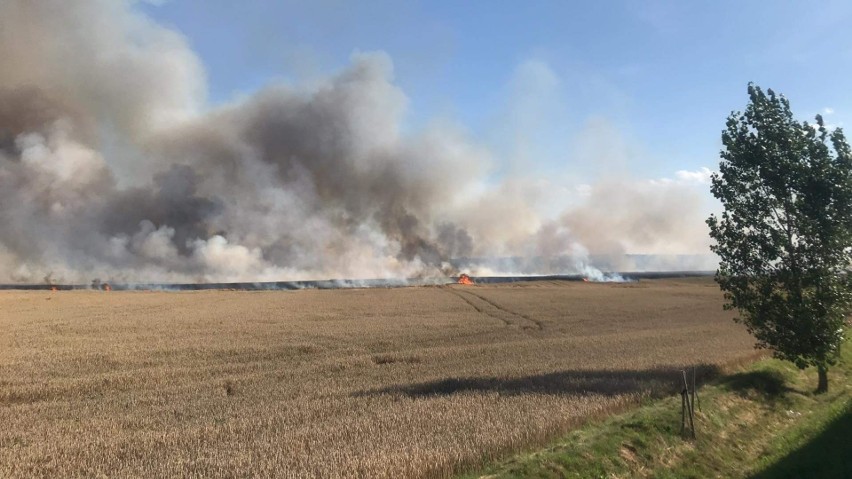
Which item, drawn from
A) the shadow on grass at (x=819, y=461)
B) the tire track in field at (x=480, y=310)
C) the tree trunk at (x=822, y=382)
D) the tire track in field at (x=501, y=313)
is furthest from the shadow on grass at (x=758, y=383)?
the tire track in field at (x=480, y=310)

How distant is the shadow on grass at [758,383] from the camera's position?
719 inches

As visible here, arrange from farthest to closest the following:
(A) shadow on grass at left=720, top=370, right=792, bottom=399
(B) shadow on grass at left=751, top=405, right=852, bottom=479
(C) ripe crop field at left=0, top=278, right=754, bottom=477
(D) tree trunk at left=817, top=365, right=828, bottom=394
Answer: (D) tree trunk at left=817, top=365, right=828, bottom=394, (A) shadow on grass at left=720, top=370, right=792, bottom=399, (B) shadow on grass at left=751, top=405, right=852, bottom=479, (C) ripe crop field at left=0, top=278, right=754, bottom=477

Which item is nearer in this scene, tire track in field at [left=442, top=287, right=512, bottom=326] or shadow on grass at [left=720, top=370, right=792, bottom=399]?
shadow on grass at [left=720, top=370, right=792, bottom=399]

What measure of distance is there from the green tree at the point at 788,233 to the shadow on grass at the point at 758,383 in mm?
915

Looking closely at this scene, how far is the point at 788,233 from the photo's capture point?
2100 centimetres

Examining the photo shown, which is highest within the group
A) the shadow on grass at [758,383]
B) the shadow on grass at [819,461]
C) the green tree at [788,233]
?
the green tree at [788,233]

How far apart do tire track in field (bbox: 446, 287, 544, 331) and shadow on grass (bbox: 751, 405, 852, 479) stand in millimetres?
26651

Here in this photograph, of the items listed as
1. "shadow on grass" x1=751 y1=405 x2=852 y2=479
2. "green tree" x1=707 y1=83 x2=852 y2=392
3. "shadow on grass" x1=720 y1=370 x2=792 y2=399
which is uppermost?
"green tree" x1=707 y1=83 x2=852 y2=392

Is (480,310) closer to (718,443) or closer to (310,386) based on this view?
(310,386)

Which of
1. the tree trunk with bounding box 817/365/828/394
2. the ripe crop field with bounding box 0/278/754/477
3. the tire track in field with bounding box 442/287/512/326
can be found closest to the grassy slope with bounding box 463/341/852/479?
the ripe crop field with bounding box 0/278/754/477

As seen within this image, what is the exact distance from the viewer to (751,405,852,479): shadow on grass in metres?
11.7

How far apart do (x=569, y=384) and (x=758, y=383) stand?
6.89 meters

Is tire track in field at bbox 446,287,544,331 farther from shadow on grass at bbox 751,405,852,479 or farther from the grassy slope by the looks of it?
shadow on grass at bbox 751,405,852,479

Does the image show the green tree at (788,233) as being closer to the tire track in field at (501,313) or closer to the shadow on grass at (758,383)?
the shadow on grass at (758,383)
